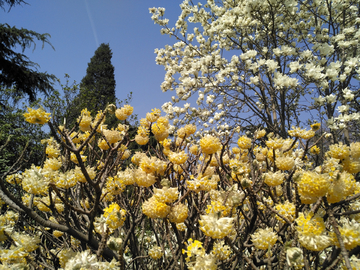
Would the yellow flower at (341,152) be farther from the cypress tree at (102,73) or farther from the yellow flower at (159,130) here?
the cypress tree at (102,73)

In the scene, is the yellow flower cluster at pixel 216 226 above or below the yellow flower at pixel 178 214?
below

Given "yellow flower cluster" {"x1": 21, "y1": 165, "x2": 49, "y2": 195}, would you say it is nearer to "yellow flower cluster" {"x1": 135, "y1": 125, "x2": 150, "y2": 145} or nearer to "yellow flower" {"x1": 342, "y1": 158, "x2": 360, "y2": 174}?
"yellow flower cluster" {"x1": 135, "y1": 125, "x2": 150, "y2": 145}

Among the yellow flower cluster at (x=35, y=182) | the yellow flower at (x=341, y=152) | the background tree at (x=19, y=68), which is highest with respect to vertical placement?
the background tree at (x=19, y=68)

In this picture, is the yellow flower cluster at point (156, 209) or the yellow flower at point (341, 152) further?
the yellow flower at point (341, 152)

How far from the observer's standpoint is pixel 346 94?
12.2ft

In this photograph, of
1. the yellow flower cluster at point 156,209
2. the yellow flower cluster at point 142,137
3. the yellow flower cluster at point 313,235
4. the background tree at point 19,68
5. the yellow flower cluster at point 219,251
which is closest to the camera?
the yellow flower cluster at point 313,235

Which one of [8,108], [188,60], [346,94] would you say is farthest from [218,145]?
[8,108]

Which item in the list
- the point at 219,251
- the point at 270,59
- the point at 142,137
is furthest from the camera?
the point at 270,59

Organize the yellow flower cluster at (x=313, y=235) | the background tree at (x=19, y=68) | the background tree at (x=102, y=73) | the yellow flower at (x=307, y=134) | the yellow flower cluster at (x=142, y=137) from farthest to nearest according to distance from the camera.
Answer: the background tree at (x=102, y=73) < the background tree at (x=19, y=68) < the yellow flower cluster at (x=142, y=137) < the yellow flower at (x=307, y=134) < the yellow flower cluster at (x=313, y=235)

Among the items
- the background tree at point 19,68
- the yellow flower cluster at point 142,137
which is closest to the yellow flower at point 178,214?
the yellow flower cluster at point 142,137

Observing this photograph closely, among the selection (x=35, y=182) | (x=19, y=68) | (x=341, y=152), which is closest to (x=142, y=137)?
(x=35, y=182)

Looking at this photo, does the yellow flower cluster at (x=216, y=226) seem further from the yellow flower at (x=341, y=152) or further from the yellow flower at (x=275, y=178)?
the yellow flower at (x=341, y=152)

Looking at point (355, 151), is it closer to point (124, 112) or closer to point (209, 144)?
point (209, 144)

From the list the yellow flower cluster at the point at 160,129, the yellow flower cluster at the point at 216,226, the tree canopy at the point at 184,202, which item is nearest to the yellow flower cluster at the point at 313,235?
the tree canopy at the point at 184,202
